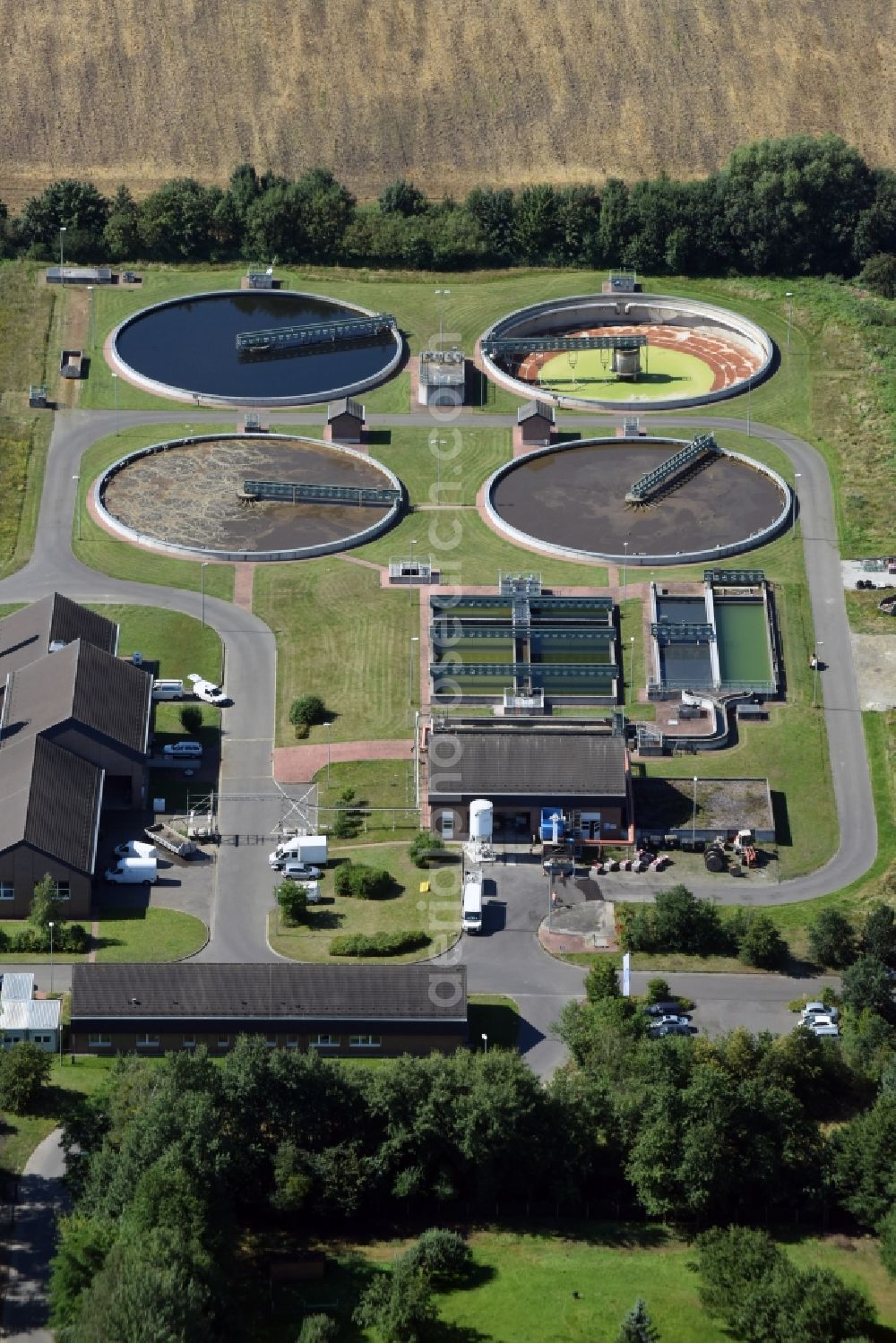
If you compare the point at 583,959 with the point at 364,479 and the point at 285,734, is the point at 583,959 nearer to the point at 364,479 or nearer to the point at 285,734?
the point at 285,734

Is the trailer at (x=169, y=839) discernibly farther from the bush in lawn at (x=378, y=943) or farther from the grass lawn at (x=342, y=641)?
the bush in lawn at (x=378, y=943)

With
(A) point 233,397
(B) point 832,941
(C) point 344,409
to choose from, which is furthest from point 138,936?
(A) point 233,397

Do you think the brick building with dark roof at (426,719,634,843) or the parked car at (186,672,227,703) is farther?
the parked car at (186,672,227,703)

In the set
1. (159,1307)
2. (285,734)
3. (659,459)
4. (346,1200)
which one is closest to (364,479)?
(659,459)

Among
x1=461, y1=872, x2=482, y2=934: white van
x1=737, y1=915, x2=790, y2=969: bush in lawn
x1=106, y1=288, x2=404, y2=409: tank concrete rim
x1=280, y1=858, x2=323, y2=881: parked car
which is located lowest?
x1=737, y1=915, x2=790, y2=969: bush in lawn

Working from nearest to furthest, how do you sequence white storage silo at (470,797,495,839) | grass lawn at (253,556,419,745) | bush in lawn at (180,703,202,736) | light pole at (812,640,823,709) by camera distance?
white storage silo at (470,797,495,839), bush in lawn at (180,703,202,736), grass lawn at (253,556,419,745), light pole at (812,640,823,709)

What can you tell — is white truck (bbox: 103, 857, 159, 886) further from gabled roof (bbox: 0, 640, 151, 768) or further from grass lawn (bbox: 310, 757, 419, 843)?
grass lawn (bbox: 310, 757, 419, 843)

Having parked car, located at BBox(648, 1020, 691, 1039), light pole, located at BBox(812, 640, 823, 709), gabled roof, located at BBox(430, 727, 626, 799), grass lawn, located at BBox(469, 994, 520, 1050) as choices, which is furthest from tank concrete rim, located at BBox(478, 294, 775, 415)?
parked car, located at BBox(648, 1020, 691, 1039)
